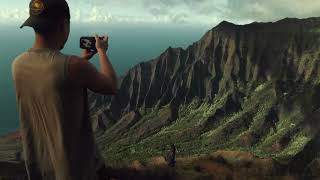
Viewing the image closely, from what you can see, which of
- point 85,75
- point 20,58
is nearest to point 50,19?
point 20,58

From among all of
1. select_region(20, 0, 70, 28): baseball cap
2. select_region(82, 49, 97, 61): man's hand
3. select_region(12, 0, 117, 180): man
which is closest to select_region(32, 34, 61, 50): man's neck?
select_region(12, 0, 117, 180): man

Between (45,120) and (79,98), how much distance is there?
1.32 ft

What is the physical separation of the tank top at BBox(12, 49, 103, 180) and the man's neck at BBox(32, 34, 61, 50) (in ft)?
0.18

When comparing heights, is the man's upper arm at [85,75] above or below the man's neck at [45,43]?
below

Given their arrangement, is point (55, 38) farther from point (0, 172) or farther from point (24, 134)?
point (0, 172)

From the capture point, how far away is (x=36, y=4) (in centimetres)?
526

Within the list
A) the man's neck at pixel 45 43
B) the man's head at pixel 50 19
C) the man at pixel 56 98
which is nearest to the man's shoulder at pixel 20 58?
the man at pixel 56 98

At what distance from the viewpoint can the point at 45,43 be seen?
5.32 metres

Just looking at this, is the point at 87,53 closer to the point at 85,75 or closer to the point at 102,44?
the point at 102,44

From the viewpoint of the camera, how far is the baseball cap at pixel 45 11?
524 cm

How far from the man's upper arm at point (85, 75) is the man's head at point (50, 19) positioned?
0.44 meters

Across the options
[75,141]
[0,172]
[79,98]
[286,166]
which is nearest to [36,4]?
[79,98]

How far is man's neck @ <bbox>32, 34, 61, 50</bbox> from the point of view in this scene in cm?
529

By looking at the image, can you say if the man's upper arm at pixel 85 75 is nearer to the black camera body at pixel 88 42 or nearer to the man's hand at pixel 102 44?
the man's hand at pixel 102 44
